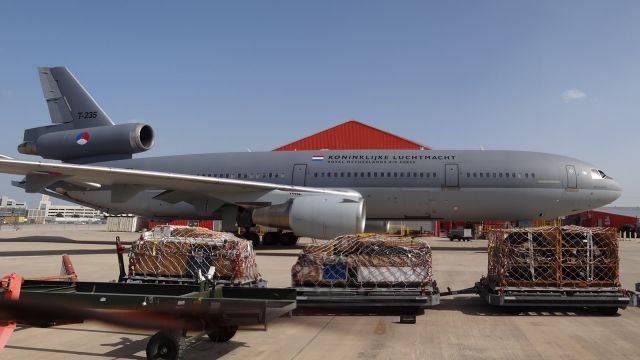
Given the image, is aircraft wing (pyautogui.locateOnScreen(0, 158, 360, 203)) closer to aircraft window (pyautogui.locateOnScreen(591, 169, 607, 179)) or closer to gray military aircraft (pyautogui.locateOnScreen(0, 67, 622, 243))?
gray military aircraft (pyautogui.locateOnScreen(0, 67, 622, 243))

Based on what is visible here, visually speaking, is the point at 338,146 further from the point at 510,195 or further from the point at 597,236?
the point at 597,236

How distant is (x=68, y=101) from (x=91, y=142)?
237 cm

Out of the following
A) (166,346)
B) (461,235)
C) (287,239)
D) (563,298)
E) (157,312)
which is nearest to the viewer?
(157,312)

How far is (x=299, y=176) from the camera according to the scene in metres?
18.2

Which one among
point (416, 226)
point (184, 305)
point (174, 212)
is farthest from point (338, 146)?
point (184, 305)

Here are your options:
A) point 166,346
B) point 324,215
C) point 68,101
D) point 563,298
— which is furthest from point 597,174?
point 68,101

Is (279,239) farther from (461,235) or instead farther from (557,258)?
(461,235)

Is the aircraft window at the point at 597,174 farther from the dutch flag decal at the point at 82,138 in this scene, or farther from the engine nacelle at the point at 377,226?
the dutch flag decal at the point at 82,138

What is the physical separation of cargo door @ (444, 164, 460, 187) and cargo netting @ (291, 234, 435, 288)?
Answer: 10.6 metres

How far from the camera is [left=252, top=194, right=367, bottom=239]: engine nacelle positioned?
1379 centimetres

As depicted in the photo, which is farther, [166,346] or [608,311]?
[608,311]

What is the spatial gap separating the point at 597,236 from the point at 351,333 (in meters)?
3.96

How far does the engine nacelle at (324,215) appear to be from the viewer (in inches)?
543

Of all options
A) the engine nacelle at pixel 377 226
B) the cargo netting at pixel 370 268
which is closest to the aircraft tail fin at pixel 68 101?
the engine nacelle at pixel 377 226
